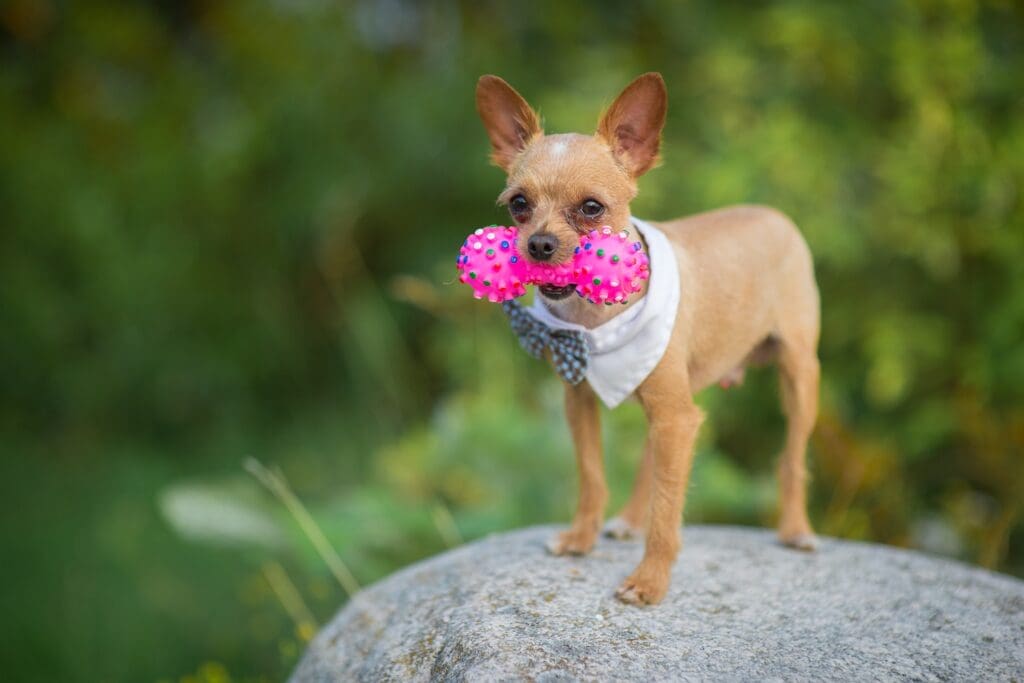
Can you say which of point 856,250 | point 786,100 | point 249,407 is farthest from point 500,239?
point 249,407

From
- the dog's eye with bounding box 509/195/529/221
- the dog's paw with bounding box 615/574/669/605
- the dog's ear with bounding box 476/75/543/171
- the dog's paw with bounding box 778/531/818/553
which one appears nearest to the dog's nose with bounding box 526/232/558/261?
the dog's eye with bounding box 509/195/529/221

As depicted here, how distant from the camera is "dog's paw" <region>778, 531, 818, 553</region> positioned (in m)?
3.49

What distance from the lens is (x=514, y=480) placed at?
5020 mm

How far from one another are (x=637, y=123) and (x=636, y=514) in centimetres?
145

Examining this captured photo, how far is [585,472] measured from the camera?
3.18 meters

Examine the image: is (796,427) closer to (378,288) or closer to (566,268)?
(566,268)

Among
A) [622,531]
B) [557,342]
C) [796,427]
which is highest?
[557,342]

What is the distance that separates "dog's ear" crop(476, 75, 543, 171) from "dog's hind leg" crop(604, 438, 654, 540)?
3.98 ft

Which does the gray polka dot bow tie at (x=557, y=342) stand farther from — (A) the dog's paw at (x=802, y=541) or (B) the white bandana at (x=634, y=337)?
(A) the dog's paw at (x=802, y=541)

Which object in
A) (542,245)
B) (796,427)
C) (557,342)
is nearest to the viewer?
(542,245)

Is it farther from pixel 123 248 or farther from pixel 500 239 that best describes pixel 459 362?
pixel 500 239

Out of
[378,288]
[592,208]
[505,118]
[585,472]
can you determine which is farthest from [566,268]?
[378,288]

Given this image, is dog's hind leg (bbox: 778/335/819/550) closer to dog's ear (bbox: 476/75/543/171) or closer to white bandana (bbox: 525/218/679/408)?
white bandana (bbox: 525/218/679/408)

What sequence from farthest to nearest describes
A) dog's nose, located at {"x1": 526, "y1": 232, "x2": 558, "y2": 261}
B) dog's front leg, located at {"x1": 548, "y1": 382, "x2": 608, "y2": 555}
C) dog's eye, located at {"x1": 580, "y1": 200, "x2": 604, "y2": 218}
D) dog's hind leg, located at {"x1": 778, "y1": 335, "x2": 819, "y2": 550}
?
dog's hind leg, located at {"x1": 778, "y1": 335, "x2": 819, "y2": 550} → dog's front leg, located at {"x1": 548, "y1": 382, "x2": 608, "y2": 555} → dog's eye, located at {"x1": 580, "y1": 200, "x2": 604, "y2": 218} → dog's nose, located at {"x1": 526, "y1": 232, "x2": 558, "y2": 261}
